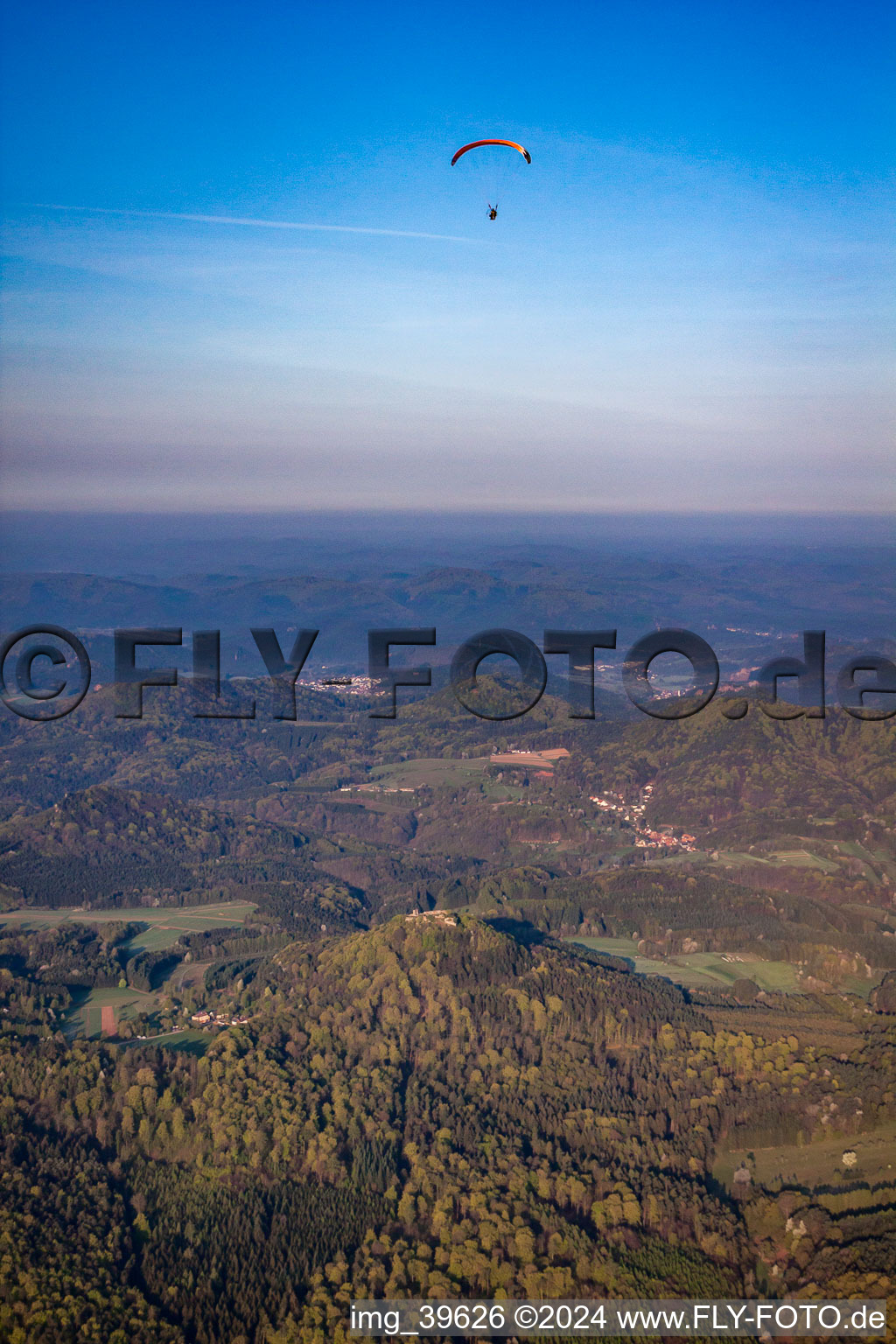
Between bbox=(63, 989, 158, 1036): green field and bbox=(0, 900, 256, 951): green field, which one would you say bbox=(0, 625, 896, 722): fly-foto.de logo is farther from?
bbox=(63, 989, 158, 1036): green field

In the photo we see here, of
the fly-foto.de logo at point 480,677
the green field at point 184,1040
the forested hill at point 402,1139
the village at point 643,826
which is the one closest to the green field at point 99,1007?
the forested hill at point 402,1139

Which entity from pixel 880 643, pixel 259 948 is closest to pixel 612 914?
pixel 259 948

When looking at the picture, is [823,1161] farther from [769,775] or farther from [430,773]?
[430,773]

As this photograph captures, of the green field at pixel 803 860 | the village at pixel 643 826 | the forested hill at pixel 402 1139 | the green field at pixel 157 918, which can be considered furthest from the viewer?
the village at pixel 643 826

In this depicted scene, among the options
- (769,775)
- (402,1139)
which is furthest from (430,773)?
(402,1139)

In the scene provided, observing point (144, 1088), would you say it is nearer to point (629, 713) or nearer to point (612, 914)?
point (612, 914)

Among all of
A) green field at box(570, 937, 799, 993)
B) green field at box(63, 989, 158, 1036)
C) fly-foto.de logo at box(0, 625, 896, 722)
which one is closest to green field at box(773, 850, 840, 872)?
fly-foto.de logo at box(0, 625, 896, 722)

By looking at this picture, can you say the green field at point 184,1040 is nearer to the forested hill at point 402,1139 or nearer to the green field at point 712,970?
the forested hill at point 402,1139
